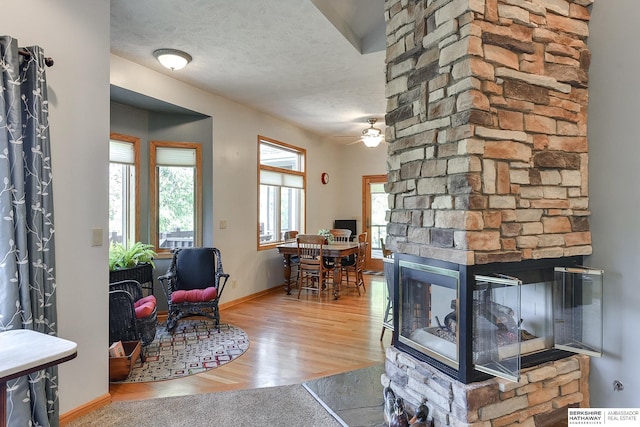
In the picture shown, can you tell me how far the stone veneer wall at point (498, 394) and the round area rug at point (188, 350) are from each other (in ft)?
5.56

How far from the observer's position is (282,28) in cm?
309

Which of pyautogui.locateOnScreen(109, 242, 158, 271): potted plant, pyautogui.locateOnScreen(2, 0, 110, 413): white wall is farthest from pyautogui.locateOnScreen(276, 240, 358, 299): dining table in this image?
pyautogui.locateOnScreen(2, 0, 110, 413): white wall

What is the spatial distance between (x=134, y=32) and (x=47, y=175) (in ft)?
5.70

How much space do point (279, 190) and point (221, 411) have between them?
14.1 feet

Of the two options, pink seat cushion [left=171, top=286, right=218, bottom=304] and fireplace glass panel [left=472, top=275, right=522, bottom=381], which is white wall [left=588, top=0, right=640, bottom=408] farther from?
pink seat cushion [left=171, top=286, right=218, bottom=304]

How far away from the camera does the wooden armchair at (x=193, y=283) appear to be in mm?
3965

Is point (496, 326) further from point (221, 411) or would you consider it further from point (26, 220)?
point (26, 220)

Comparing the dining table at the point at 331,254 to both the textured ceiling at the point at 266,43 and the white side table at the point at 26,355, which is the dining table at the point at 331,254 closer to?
the textured ceiling at the point at 266,43

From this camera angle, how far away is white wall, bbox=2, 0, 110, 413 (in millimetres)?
2197

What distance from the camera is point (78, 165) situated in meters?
2.33

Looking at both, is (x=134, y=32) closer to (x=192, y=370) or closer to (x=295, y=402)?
(x=192, y=370)

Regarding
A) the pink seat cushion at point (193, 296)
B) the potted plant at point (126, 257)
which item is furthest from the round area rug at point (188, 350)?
the potted plant at point (126, 257)

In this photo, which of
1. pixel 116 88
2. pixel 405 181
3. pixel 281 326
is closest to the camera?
pixel 405 181

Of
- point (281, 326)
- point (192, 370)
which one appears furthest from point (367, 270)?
point (192, 370)
